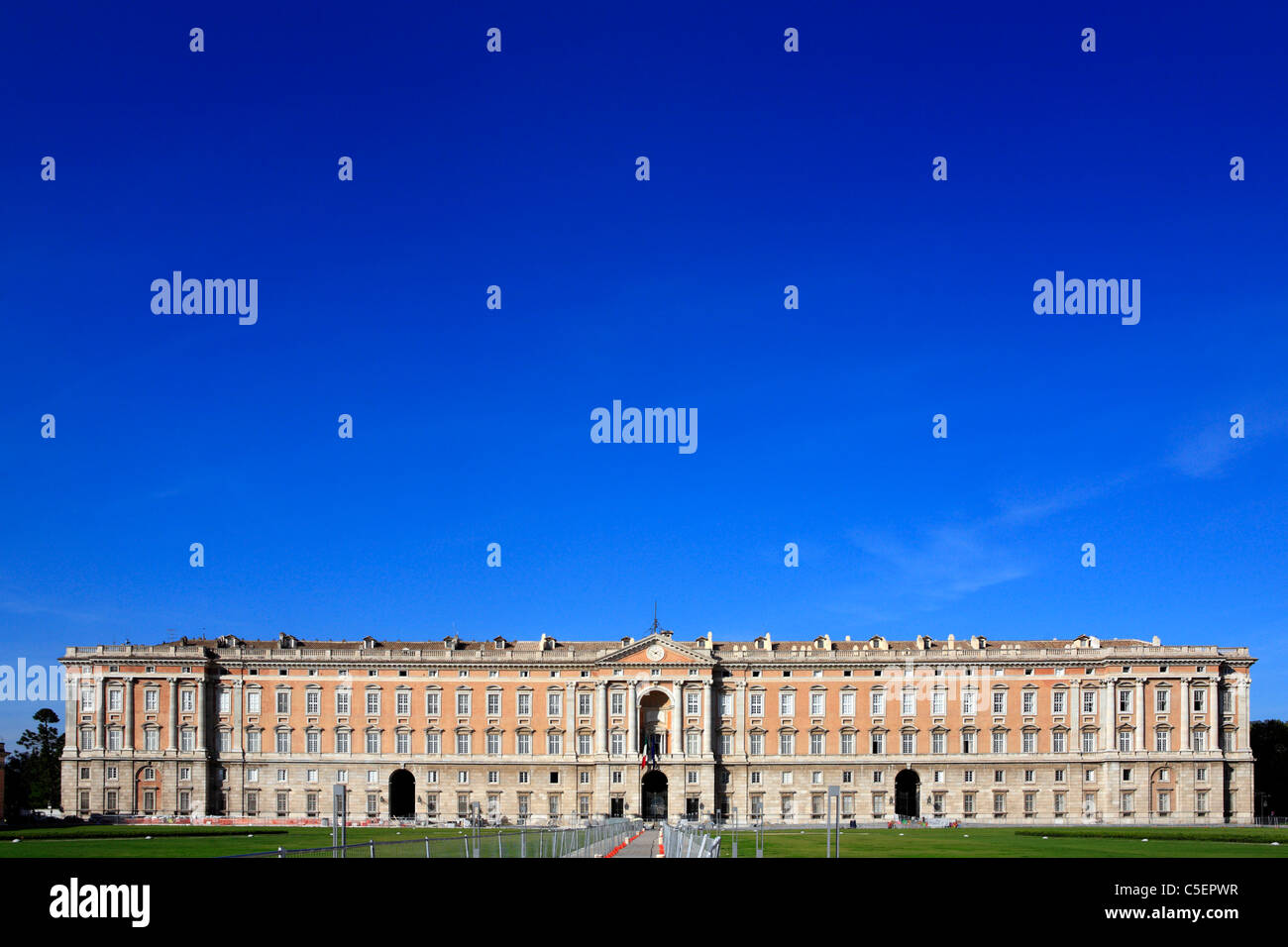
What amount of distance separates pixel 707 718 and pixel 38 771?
248ft

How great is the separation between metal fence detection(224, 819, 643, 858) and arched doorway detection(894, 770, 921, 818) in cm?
6043

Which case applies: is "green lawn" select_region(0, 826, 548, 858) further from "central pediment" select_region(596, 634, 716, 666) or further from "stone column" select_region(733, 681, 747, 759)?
"stone column" select_region(733, 681, 747, 759)

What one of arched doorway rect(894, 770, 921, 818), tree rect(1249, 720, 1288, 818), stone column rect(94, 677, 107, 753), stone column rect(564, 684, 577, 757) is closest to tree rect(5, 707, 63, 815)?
stone column rect(94, 677, 107, 753)

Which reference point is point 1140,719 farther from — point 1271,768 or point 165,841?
point 165,841

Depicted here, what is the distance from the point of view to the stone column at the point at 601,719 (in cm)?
10169

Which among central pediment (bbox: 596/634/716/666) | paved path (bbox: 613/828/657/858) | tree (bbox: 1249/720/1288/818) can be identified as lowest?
tree (bbox: 1249/720/1288/818)

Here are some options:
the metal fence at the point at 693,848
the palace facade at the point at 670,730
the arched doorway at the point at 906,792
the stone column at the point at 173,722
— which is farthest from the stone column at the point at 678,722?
the metal fence at the point at 693,848

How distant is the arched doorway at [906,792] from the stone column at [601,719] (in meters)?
26.2

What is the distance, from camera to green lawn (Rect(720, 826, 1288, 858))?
54.9 m

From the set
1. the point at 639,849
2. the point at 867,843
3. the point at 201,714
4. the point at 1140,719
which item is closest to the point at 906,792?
the point at 1140,719

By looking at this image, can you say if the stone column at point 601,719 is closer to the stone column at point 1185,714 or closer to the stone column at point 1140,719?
the stone column at point 1140,719
